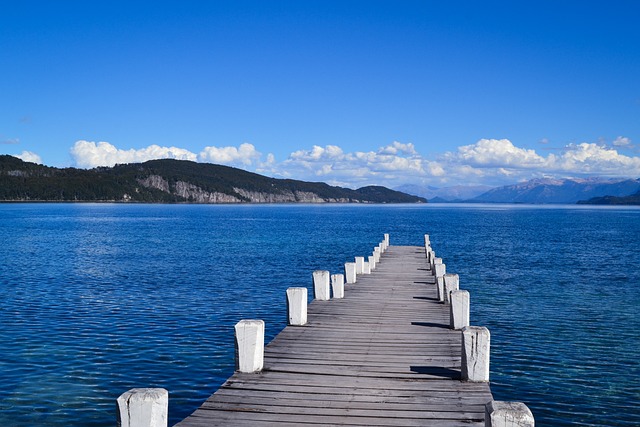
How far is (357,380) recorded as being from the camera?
35.0 feet

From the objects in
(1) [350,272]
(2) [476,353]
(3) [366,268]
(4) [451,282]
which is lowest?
(3) [366,268]

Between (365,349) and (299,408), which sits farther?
(365,349)

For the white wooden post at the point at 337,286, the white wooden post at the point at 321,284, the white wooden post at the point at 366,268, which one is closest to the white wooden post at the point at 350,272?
the white wooden post at the point at 366,268

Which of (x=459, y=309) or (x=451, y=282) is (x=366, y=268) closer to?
(x=451, y=282)

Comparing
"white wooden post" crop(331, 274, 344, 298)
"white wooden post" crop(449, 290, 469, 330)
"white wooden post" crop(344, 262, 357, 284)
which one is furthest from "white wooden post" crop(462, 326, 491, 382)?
"white wooden post" crop(344, 262, 357, 284)

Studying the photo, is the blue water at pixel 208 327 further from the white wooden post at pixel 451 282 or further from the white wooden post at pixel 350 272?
the white wooden post at pixel 350 272

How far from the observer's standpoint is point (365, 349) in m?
13.1

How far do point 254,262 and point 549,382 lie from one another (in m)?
32.1

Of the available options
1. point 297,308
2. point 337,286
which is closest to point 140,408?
point 297,308

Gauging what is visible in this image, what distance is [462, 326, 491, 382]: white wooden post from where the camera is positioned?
10352 mm

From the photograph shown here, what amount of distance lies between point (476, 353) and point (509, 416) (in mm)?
3674

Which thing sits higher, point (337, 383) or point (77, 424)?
point (337, 383)

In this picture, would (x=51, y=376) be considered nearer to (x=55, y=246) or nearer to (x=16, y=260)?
(x=16, y=260)

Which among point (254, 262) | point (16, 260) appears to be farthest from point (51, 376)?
point (16, 260)
